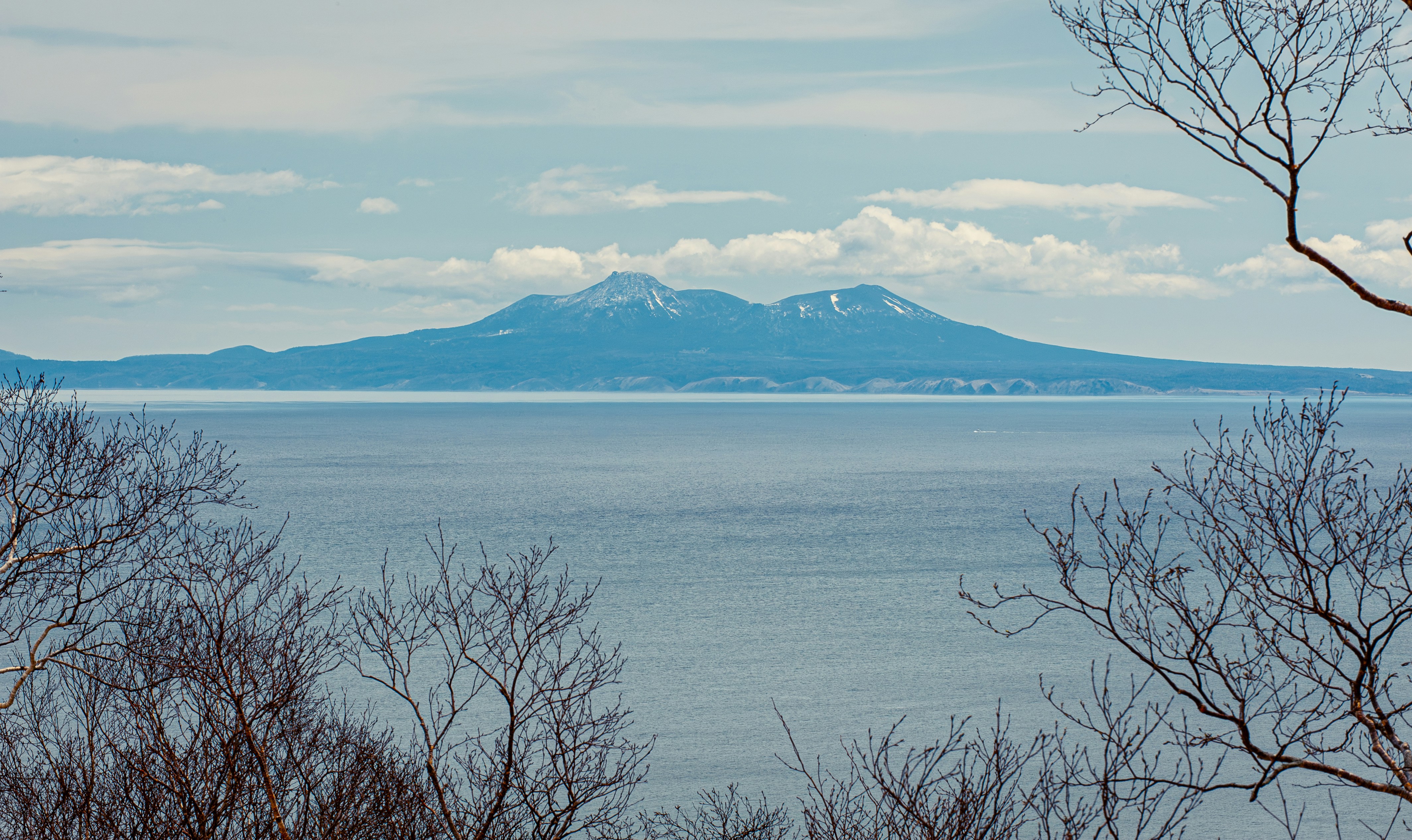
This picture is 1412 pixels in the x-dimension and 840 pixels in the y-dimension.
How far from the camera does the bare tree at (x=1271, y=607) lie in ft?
24.5

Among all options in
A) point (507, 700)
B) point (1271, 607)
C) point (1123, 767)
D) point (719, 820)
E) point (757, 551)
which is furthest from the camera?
point (757, 551)

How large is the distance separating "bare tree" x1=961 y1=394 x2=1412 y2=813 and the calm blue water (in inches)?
151

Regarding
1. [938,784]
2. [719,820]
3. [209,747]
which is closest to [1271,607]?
[938,784]

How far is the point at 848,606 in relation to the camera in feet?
145

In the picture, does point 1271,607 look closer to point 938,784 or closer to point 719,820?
point 938,784

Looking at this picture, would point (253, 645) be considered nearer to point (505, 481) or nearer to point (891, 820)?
point (891, 820)

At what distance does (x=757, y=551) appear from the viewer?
57.7m

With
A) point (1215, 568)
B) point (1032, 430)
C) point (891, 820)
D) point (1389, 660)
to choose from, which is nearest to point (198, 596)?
point (891, 820)

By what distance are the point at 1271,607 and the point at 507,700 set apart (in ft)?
109

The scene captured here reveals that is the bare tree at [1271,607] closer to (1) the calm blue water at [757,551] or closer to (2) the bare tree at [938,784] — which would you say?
(2) the bare tree at [938,784]

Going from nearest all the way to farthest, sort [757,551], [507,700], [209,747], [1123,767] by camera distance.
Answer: [507,700] → [209,747] → [1123,767] → [757,551]

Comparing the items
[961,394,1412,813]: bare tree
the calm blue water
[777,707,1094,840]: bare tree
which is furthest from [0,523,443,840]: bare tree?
the calm blue water

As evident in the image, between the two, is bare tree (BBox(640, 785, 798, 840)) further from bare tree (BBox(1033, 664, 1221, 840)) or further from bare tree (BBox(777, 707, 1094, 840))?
bare tree (BBox(1033, 664, 1221, 840))

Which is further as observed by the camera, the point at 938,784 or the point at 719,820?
the point at 938,784
